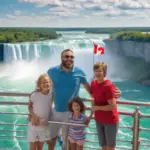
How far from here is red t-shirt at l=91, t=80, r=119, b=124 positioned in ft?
11.5

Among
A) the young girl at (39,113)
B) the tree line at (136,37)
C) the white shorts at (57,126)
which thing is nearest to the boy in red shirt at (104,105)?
the white shorts at (57,126)

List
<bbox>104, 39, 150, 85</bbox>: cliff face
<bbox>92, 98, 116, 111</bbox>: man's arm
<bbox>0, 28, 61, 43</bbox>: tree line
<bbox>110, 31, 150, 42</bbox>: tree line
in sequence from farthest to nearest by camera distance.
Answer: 1. <bbox>0, 28, 61, 43</bbox>: tree line
2. <bbox>110, 31, 150, 42</bbox>: tree line
3. <bbox>104, 39, 150, 85</bbox>: cliff face
4. <bbox>92, 98, 116, 111</bbox>: man's arm

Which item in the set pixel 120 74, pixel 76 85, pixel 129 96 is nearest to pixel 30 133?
pixel 76 85

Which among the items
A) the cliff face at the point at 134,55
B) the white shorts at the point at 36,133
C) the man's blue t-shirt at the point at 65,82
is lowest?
the white shorts at the point at 36,133

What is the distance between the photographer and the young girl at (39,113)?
3.80 metres

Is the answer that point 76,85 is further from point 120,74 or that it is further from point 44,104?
point 120,74

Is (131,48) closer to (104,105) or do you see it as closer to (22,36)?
(22,36)

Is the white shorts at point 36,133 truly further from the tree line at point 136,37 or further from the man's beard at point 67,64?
the tree line at point 136,37

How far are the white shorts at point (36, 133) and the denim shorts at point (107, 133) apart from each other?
0.63m

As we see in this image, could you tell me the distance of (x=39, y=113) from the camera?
12.6ft

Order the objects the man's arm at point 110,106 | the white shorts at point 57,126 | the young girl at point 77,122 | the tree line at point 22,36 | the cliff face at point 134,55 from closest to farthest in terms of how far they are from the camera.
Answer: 1. the man's arm at point 110,106
2. the young girl at point 77,122
3. the white shorts at point 57,126
4. the cliff face at point 134,55
5. the tree line at point 22,36

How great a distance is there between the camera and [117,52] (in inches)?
2147

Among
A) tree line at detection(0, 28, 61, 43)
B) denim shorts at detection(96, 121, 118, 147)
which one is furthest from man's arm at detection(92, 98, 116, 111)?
tree line at detection(0, 28, 61, 43)

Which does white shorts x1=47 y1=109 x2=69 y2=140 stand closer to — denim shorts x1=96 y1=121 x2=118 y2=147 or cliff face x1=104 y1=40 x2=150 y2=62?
denim shorts x1=96 y1=121 x2=118 y2=147
